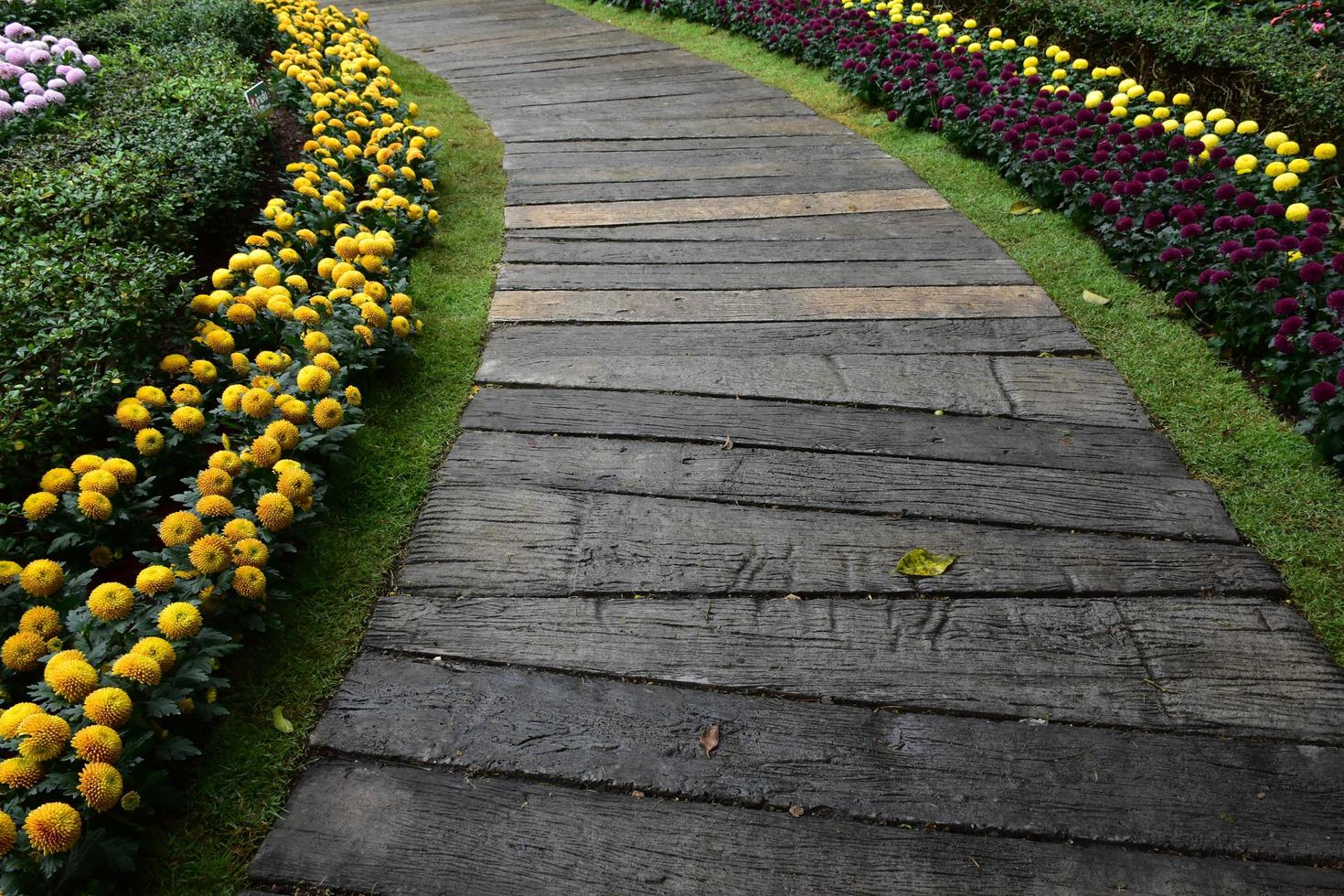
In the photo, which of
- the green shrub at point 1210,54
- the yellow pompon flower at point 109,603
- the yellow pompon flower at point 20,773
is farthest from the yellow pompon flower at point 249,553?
the green shrub at point 1210,54

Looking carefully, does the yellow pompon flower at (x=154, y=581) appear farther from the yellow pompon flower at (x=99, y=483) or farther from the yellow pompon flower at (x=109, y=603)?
the yellow pompon flower at (x=99, y=483)

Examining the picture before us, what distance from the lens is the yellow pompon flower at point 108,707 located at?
1675 millimetres

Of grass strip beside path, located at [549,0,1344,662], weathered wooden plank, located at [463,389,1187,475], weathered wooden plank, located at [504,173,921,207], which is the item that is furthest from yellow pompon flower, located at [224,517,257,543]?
weathered wooden plank, located at [504,173,921,207]

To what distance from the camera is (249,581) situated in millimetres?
2051

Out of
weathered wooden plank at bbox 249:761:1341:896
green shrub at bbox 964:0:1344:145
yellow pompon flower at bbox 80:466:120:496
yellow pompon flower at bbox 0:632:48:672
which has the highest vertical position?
green shrub at bbox 964:0:1344:145

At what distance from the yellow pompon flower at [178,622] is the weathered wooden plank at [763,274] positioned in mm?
2297

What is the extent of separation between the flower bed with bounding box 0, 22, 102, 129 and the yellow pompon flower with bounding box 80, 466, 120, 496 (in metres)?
3.12

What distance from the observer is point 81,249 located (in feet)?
9.73

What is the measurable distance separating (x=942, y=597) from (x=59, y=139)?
4.14 m

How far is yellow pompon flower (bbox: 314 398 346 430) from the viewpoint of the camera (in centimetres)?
252

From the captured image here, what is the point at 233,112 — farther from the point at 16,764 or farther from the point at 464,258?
the point at 16,764

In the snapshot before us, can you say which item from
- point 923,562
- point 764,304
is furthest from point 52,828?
point 764,304

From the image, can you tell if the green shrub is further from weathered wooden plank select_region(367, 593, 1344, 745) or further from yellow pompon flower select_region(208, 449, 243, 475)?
yellow pompon flower select_region(208, 449, 243, 475)

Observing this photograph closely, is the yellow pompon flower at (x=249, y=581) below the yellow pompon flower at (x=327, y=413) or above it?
below
